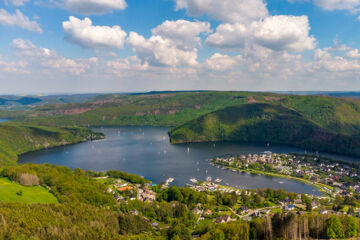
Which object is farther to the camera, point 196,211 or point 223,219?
point 196,211

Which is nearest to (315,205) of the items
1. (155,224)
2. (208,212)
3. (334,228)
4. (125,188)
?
(334,228)

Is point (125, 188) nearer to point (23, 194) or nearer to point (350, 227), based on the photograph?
point (23, 194)

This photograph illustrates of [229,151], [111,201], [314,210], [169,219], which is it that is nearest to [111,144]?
[229,151]

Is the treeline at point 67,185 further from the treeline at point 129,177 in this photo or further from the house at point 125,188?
the treeline at point 129,177

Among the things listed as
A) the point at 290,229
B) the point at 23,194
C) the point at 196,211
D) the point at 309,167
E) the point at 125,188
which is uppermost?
the point at 290,229

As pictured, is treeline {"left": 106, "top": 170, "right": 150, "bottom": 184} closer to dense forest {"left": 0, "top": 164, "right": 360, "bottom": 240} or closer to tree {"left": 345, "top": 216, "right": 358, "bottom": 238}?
dense forest {"left": 0, "top": 164, "right": 360, "bottom": 240}

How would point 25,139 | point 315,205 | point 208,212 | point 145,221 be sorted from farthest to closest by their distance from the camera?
point 25,139, point 315,205, point 208,212, point 145,221

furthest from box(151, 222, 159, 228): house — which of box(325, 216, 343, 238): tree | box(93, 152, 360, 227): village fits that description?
box(325, 216, 343, 238): tree
